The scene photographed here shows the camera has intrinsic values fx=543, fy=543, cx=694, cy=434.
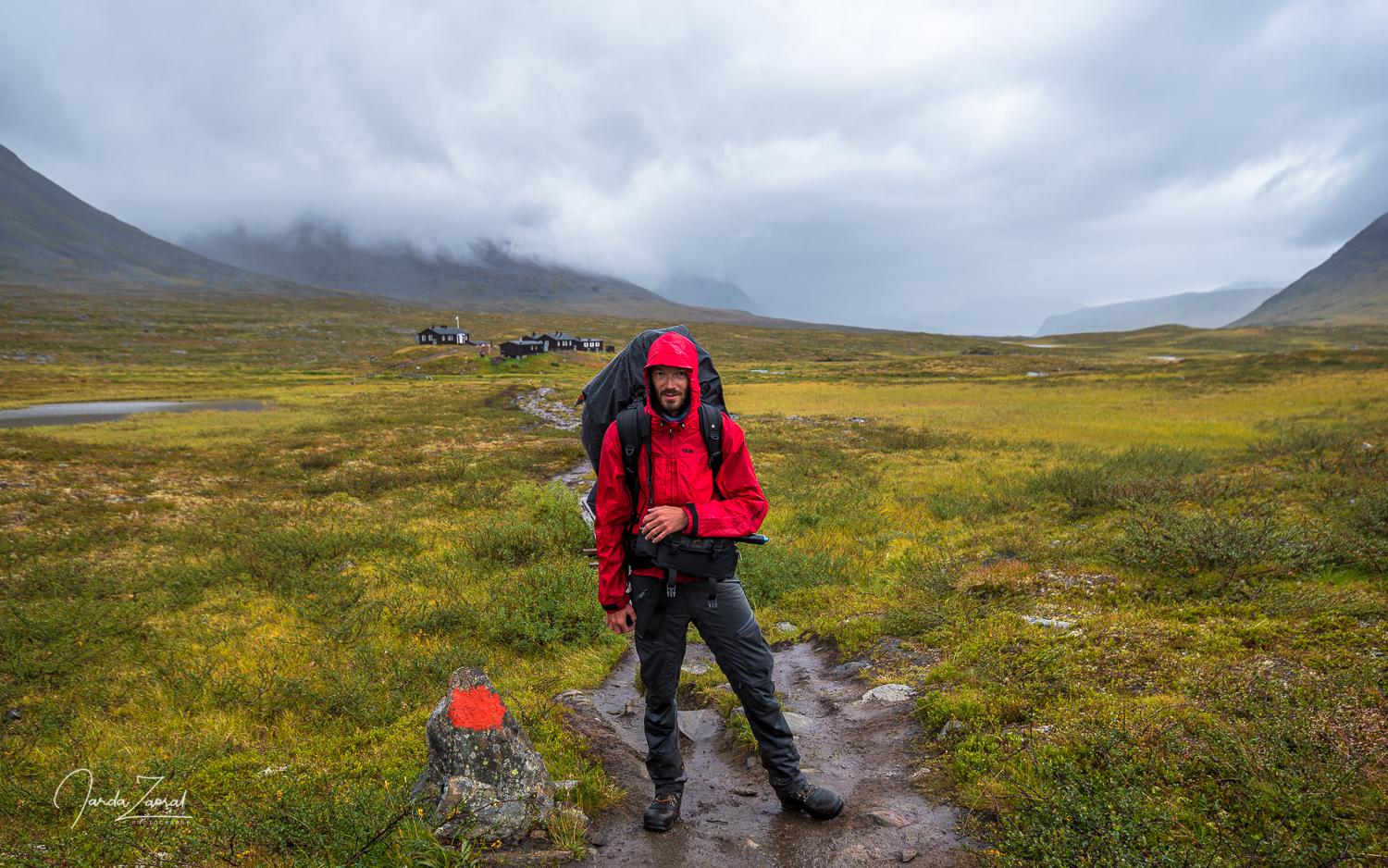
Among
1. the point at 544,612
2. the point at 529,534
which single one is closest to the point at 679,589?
the point at 544,612

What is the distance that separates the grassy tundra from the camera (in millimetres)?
3408

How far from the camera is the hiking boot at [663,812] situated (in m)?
3.88

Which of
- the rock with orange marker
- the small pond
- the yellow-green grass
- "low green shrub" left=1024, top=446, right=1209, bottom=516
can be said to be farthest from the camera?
the small pond

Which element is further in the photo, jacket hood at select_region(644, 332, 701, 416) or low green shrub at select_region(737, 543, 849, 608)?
low green shrub at select_region(737, 543, 849, 608)

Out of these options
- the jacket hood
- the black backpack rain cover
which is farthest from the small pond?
the jacket hood

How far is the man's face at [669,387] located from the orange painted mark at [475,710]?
7.89 feet

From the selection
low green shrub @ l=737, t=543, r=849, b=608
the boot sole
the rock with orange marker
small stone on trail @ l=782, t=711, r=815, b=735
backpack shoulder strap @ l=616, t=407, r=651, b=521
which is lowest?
small stone on trail @ l=782, t=711, r=815, b=735

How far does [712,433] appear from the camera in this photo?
3.88m

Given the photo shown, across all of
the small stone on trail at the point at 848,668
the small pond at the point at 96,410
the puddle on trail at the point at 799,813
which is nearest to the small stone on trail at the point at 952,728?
the puddle on trail at the point at 799,813

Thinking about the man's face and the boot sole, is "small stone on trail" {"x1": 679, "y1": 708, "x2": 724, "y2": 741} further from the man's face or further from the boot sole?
the man's face

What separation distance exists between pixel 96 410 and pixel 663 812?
5197cm

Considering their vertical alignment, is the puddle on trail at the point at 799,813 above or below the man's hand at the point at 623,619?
below

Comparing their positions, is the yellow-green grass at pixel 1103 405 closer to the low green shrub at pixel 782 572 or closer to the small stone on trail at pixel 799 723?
the low green shrub at pixel 782 572

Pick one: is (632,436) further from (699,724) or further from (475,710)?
(699,724)
